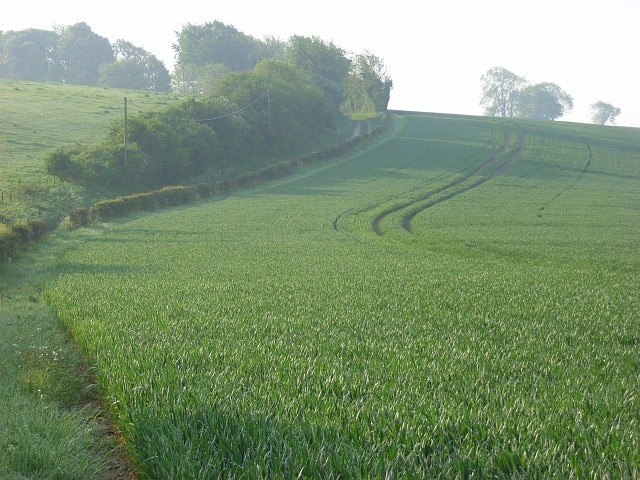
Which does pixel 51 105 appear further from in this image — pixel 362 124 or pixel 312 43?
pixel 312 43

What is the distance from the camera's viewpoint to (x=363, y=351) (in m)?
10.3

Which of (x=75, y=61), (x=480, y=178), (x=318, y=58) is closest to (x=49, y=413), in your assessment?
(x=480, y=178)

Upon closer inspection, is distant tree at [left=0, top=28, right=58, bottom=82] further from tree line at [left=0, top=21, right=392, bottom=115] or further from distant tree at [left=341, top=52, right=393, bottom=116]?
distant tree at [left=341, top=52, right=393, bottom=116]

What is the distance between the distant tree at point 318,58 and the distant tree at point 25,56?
57752 mm

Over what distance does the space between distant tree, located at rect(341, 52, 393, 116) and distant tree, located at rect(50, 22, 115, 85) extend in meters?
60.7

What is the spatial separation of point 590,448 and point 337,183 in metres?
54.6

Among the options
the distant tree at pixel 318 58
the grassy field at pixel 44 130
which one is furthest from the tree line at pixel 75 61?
the grassy field at pixel 44 130

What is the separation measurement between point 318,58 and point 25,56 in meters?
65.5

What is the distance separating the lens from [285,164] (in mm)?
67125

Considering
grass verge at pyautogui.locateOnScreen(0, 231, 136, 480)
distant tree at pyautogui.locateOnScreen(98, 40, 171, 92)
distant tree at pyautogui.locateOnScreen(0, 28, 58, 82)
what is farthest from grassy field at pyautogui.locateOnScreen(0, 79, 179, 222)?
distant tree at pyautogui.locateOnScreen(0, 28, 58, 82)

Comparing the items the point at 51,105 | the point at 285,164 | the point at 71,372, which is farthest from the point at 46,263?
the point at 51,105

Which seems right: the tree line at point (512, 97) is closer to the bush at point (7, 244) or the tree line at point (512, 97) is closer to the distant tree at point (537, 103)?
the distant tree at point (537, 103)

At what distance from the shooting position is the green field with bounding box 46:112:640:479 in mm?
6035

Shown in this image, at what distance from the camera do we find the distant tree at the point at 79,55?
143m
